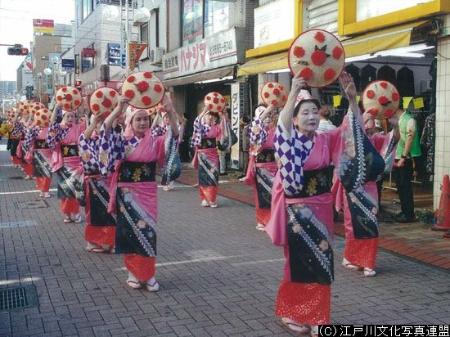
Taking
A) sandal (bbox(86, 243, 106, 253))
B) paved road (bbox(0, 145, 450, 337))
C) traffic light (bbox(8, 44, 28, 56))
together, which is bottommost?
paved road (bbox(0, 145, 450, 337))

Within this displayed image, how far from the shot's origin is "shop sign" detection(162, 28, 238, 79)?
14.8m

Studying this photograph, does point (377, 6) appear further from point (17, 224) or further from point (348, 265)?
point (17, 224)

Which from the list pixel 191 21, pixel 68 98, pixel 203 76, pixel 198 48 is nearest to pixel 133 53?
pixel 191 21

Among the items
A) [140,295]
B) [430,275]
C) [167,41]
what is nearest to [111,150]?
[140,295]

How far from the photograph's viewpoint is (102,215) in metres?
6.84

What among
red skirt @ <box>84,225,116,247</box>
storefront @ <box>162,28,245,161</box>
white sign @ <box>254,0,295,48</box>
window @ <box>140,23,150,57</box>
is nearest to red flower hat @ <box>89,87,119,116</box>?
red skirt @ <box>84,225,116,247</box>

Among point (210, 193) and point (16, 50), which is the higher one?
point (16, 50)

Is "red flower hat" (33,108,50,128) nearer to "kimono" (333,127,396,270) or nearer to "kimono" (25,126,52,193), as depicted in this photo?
"kimono" (25,126,52,193)

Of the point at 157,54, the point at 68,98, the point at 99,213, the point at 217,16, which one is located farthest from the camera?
the point at 157,54

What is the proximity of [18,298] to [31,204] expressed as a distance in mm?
6062

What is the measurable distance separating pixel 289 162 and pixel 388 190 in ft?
26.5

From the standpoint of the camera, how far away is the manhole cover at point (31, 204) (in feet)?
34.5

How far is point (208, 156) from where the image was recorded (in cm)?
1055

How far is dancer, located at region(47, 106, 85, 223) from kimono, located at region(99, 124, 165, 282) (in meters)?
3.34
